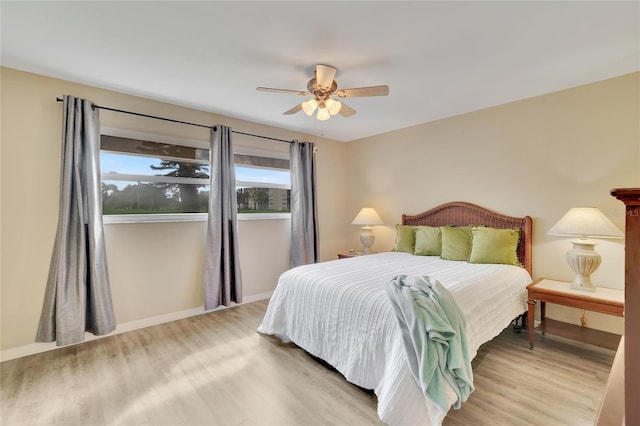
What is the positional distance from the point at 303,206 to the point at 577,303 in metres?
3.24

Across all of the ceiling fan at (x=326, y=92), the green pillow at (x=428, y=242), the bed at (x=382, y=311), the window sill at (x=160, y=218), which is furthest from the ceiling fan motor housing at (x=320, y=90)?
the green pillow at (x=428, y=242)

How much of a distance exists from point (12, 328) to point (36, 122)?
6.06 ft

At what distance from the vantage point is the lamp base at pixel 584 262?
8.02ft

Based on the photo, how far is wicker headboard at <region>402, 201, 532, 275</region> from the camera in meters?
3.07

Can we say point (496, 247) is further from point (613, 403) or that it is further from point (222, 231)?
point (222, 231)

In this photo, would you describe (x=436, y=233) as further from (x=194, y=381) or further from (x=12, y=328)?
(x=12, y=328)

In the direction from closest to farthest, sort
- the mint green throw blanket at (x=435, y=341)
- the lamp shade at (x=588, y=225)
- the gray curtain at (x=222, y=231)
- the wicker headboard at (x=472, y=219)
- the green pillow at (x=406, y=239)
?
the mint green throw blanket at (x=435, y=341) → the lamp shade at (x=588, y=225) → the wicker headboard at (x=472, y=219) → the gray curtain at (x=222, y=231) → the green pillow at (x=406, y=239)

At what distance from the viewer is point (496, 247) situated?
2.99 metres

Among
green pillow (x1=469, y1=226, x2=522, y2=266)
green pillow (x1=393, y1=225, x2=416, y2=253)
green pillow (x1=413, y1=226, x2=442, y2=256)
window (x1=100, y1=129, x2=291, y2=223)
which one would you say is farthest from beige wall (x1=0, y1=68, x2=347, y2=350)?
green pillow (x1=469, y1=226, x2=522, y2=266)

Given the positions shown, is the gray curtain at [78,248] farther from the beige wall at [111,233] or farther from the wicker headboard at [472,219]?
the wicker headboard at [472,219]

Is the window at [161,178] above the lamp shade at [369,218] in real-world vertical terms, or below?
above

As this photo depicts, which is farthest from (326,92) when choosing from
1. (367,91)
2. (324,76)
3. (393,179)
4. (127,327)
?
(127,327)

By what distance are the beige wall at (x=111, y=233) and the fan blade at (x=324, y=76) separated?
6.22ft

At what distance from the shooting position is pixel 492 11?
1723mm
